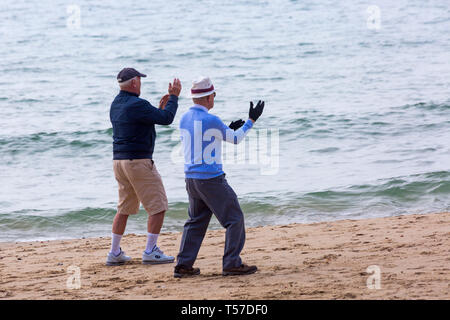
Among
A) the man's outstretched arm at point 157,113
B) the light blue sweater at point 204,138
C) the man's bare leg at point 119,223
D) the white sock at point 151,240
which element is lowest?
the white sock at point 151,240

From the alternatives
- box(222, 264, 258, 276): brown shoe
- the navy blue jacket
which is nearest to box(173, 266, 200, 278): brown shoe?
box(222, 264, 258, 276): brown shoe

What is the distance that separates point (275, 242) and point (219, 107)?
477 inches

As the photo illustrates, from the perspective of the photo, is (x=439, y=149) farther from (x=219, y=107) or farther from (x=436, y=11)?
(x=436, y=11)

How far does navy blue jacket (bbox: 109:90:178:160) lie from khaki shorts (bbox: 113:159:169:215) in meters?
0.07

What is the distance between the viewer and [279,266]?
253 inches

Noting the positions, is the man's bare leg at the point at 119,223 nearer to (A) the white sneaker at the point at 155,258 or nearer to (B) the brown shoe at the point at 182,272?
(A) the white sneaker at the point at 155,258

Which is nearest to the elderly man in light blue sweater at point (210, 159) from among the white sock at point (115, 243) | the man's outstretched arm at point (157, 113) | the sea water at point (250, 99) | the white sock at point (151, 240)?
the man's outstretched arm at point (157, 113)

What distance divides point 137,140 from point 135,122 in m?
0.18

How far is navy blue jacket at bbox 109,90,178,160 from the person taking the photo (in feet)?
20.5

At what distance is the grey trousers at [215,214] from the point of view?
5.89 meters

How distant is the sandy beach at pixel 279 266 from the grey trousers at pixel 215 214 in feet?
0.75

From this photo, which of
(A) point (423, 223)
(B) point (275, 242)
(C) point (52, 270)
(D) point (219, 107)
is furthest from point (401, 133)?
(C) point (52, 270)

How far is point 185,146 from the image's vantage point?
5934 millimetres
